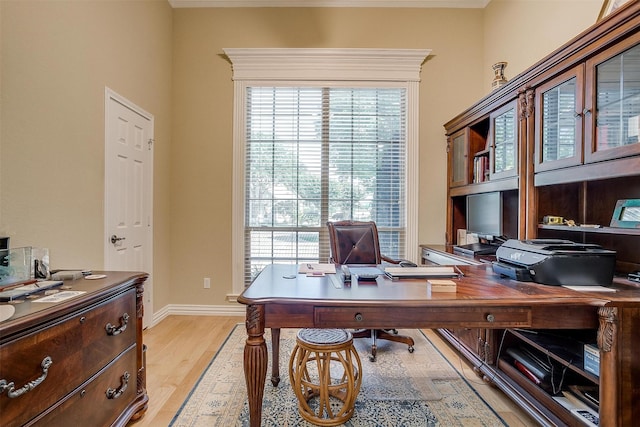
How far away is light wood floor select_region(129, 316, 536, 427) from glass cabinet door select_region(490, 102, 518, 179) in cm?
156

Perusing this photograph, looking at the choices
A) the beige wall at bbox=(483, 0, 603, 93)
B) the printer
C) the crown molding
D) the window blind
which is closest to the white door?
the window blind

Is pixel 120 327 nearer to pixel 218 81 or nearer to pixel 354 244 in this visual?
pixel 354 244

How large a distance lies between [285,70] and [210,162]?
137 cm

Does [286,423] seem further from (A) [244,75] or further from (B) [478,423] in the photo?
(A) [244,75]

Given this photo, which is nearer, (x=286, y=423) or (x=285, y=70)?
(x=286, y=423)

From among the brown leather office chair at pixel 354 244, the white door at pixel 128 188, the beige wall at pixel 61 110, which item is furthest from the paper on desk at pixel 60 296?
the brown leather office chair at pixel 354 244

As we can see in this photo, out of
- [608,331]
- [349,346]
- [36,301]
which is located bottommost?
[349,346]

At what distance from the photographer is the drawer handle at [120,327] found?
58.7 inches

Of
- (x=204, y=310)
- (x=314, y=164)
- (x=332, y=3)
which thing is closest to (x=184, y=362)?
(x=204, y=310)

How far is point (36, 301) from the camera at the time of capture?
1.23 m

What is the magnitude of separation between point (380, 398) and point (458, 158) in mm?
2477

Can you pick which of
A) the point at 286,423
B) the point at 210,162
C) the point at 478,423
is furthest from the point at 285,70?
the point at 478,423

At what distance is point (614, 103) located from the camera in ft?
5.19

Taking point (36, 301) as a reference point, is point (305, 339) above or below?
below
